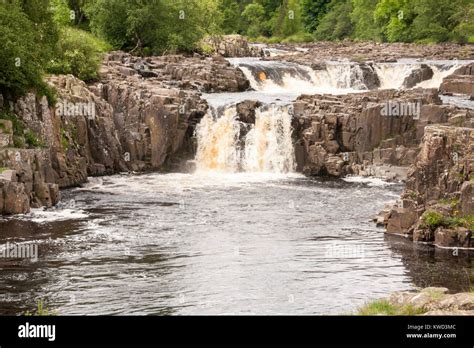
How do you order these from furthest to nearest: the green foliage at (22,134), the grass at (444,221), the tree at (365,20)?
1. the tree at (365,20)
2. the green foliage at (22,134)
3. the grass at (444,221)

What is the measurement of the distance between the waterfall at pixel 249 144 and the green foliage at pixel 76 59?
8890mm

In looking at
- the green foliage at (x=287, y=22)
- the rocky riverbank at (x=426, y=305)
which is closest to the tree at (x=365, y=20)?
the green foliage at (x=287, y=22)

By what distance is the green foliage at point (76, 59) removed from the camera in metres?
59.9

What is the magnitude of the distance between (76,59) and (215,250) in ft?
98.2

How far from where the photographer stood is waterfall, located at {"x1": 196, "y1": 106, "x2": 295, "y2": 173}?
192 feet

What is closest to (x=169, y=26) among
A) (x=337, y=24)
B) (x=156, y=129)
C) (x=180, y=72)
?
(x=180, y=72)

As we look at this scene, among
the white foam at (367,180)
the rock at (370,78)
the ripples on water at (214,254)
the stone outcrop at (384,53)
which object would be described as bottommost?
the ripples on water at (214,254)

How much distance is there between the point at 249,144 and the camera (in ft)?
194

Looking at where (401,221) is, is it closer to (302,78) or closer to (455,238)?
(455,238)

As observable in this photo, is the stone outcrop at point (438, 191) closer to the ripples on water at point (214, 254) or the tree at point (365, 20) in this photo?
the ripples on water at point (214, 254)

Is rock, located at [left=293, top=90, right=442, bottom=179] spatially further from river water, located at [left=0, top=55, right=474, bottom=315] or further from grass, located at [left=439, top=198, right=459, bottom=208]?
grass, located at [left=439, top=198, right=459, bottom=208]

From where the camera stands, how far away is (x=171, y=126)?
191 ft
